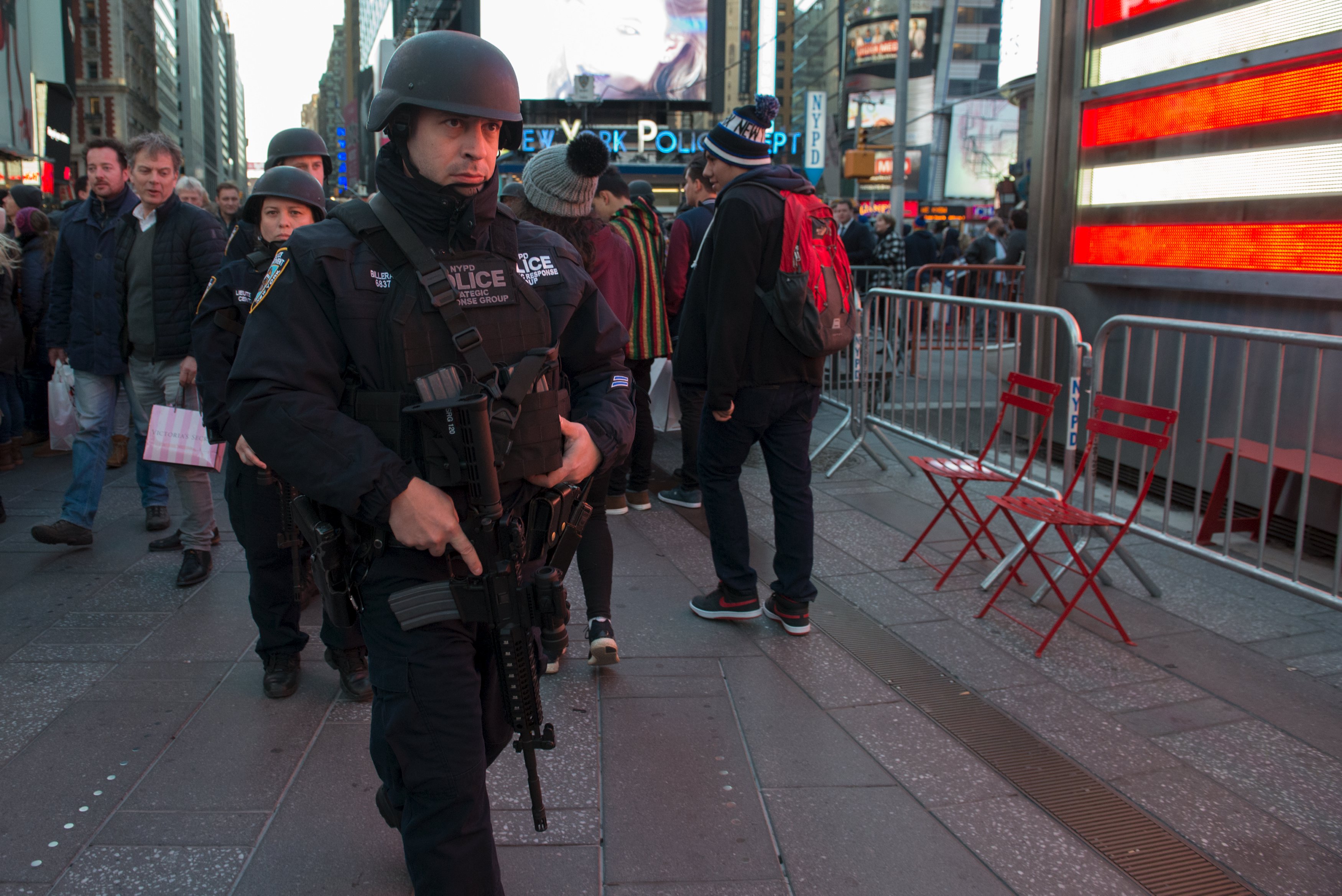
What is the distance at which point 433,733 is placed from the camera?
207 cm

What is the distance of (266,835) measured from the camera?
2.85m

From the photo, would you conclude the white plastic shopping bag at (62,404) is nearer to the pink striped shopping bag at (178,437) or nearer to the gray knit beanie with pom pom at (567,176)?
the pink striped shopping bag at (178,437)

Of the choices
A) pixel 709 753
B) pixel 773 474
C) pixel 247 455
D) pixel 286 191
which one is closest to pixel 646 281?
pixel 773 474

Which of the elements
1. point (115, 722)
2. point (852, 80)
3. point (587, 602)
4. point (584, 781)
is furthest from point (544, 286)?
point (852, 80)

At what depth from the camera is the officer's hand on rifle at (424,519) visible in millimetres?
2002

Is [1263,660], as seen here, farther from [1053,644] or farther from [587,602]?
[587,602]

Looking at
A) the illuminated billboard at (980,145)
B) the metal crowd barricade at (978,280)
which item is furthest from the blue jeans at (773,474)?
the illuminated billboard at (980,145)

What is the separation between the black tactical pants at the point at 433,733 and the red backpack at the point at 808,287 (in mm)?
2326

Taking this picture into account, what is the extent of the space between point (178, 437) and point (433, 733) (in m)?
3.35

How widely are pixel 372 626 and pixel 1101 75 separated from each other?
6.45 metres

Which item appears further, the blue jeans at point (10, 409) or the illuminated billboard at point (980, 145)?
the illuminated billboard at point (980, 145)

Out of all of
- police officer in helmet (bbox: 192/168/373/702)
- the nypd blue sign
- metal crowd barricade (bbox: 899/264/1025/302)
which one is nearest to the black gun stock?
police officer in helmet (bbox: 192/168/373/702)

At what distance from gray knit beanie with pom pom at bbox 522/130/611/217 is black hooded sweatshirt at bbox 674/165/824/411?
538 millimetres

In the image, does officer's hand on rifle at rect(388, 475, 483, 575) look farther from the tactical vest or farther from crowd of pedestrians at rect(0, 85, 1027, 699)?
crowd of pedestrians at rect(0, 85, 1027, 699)
